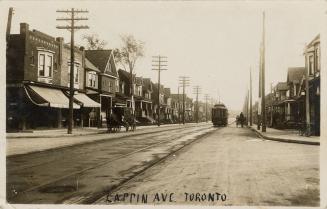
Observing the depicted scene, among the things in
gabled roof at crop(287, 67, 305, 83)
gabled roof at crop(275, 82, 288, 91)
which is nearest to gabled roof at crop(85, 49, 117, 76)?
gabled roof at crop(287, 67, 305, 83)

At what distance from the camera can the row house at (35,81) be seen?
90.9 feet

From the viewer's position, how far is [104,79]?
45062mm

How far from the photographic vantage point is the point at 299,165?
11875 mm

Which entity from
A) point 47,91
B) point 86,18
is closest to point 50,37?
point 47,91

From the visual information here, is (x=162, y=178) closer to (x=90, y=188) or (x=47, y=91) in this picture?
(x=90, y=188)

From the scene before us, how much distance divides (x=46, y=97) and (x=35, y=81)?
4.72 feet

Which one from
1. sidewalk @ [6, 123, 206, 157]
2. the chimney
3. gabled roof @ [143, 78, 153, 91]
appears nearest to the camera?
sidewalk @ [6, 123, 206, 157]

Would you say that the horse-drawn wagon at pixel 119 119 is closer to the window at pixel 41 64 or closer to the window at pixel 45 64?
the window at pixel 45 64

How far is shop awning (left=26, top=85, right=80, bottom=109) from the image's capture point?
27562 millimetres

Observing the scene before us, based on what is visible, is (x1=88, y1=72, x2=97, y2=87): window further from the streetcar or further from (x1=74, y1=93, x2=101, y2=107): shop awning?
the streetcar

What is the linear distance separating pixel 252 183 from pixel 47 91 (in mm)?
23646

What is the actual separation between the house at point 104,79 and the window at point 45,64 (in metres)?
10.9

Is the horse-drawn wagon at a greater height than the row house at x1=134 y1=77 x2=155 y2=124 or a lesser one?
lesser

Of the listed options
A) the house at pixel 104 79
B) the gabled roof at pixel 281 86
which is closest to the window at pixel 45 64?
the house at pixel 104 79
